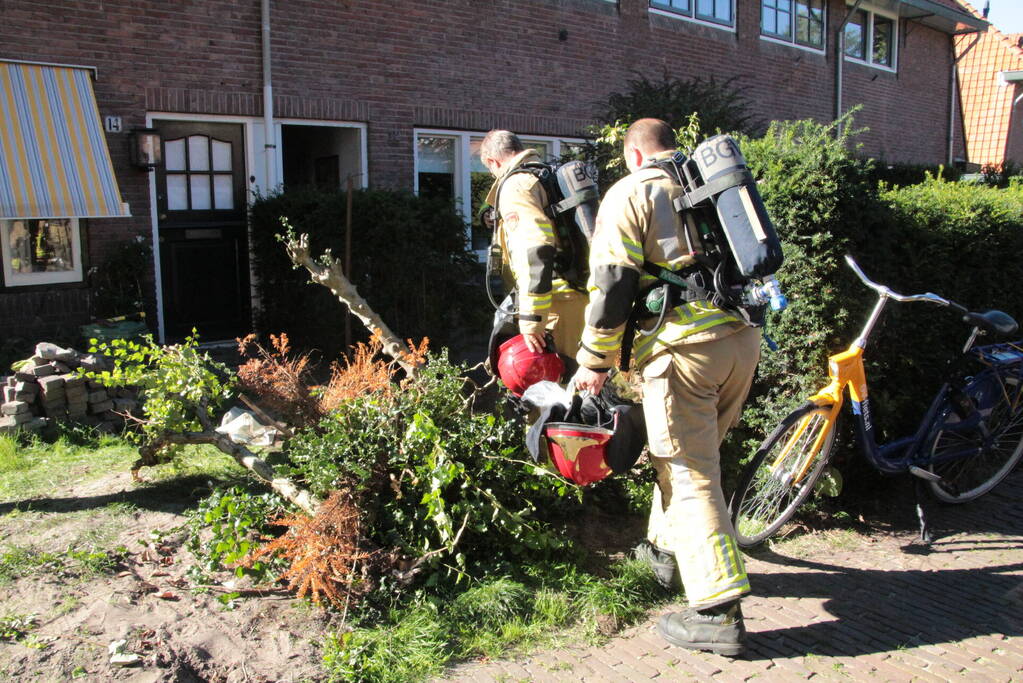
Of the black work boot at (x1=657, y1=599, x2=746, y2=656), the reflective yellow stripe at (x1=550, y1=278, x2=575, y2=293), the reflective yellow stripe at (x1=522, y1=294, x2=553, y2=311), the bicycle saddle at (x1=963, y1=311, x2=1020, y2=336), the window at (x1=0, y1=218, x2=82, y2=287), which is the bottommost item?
the black work boot at (x1=657, y1=599, x2=746, y2=656)

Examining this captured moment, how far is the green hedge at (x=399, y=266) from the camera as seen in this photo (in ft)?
25.5

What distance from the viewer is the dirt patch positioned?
322cm

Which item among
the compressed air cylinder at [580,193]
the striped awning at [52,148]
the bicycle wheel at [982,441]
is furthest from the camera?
the striped awning at [52,148]

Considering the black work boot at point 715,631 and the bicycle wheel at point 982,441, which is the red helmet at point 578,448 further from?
the bicycle wheel at point 982,441

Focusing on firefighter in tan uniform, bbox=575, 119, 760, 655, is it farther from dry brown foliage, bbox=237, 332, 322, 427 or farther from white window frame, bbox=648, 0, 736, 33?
white window frame, bbox=648, 0, 736, 33

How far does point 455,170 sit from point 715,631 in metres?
8.73

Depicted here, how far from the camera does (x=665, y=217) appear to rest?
3.57 meters

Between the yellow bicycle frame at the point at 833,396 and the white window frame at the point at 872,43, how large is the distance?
48.6ft

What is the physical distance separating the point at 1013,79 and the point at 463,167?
60.4ft

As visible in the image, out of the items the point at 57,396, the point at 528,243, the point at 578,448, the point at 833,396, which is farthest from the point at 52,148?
the point at 833,396

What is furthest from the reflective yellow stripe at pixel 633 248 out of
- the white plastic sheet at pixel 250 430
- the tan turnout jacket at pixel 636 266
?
the white plastic sheet at pixel 250 430

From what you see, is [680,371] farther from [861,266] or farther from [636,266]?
[861,266]

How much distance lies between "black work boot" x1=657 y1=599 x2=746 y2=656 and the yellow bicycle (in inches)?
33.2

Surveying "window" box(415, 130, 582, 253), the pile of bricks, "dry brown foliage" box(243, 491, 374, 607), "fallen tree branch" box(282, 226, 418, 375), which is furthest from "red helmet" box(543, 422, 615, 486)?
"window" box(415, 130, 582, 253)
